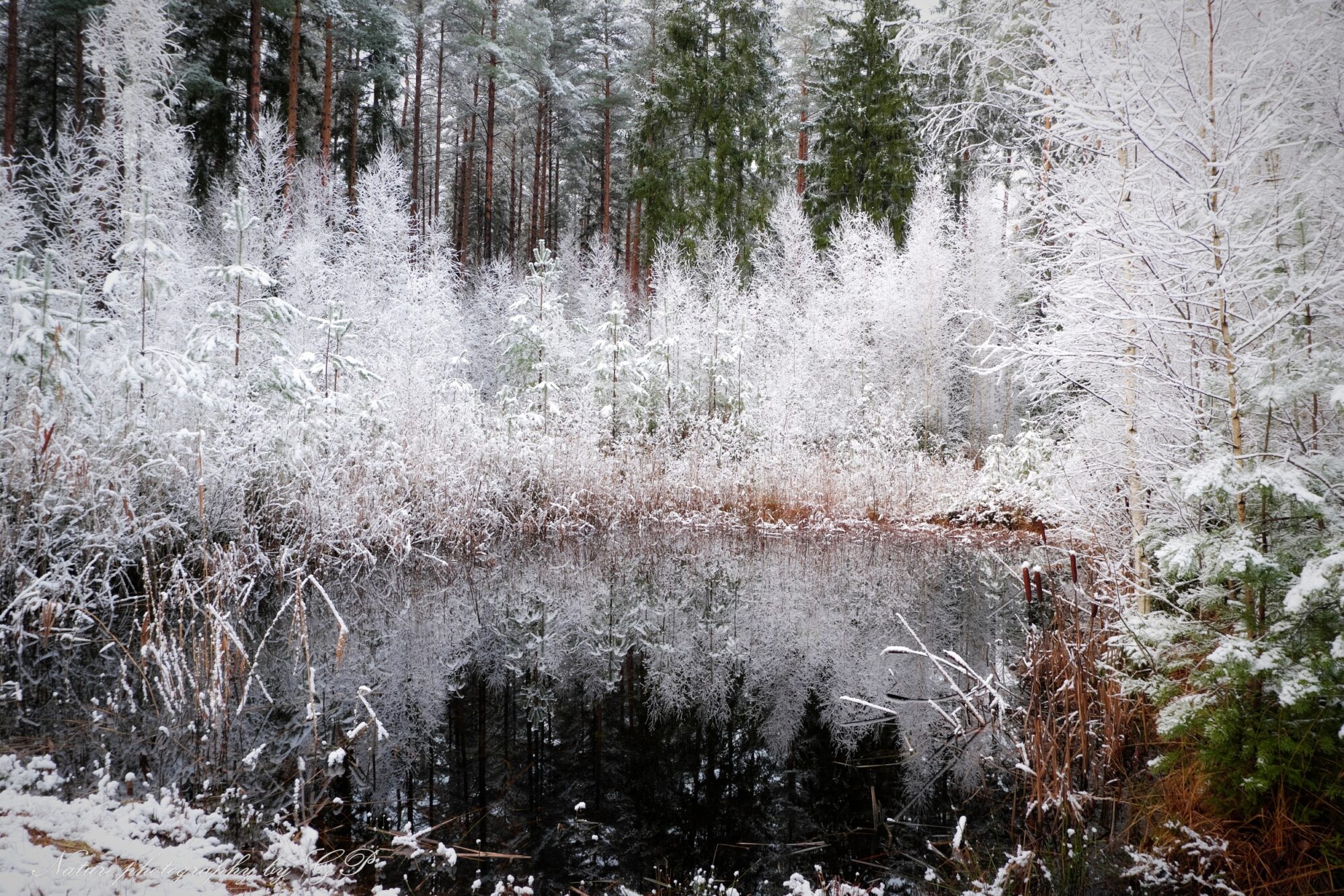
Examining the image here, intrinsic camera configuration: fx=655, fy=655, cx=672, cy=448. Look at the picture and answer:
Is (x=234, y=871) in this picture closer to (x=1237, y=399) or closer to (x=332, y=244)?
(x=1237, y=399)

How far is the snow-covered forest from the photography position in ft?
8.25

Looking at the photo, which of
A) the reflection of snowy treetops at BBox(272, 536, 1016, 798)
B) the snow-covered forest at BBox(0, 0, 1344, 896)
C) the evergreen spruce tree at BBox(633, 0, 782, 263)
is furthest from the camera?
the evergreen spruce tree at BBox(633, 0, 782, 263)

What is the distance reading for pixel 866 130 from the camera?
837 inches

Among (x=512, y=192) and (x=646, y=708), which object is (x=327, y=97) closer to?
(x=512, y=192)

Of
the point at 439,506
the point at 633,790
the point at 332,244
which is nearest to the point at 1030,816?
the point at 633,790

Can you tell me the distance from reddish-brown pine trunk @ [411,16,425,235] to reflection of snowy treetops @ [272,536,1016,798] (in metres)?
19.0

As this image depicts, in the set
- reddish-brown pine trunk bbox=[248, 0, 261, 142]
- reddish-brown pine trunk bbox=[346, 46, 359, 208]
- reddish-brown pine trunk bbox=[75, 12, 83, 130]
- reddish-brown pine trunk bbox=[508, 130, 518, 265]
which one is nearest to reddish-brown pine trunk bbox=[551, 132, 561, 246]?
reddish-brown pine trunk bbox=[508, 130, 518, 265]

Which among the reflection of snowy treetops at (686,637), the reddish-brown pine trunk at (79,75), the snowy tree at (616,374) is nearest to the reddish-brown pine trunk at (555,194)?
the reddish-brown pine trunk at (79,75)

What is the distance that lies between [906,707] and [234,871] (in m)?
3.60

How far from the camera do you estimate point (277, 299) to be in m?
6.52

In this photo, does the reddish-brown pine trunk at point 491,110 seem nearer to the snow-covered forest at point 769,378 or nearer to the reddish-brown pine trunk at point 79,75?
the snow-covered forest at point 769,378

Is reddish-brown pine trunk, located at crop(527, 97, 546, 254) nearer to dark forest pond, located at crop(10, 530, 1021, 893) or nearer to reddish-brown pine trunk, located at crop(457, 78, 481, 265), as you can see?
reddish-brown pine trunk, located at crop(457, 78, 481, 265)

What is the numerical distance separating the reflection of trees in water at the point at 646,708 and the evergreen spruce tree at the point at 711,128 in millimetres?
15668

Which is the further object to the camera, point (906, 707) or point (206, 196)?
point (206, 196)
